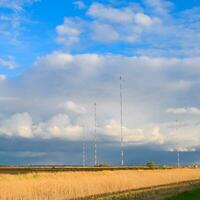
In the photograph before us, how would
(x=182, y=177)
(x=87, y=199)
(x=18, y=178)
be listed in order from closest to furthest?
(x=87, y=199), (x=18, y=178), (x=182, y=177)

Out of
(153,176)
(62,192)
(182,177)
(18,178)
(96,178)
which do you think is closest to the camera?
(62,192)

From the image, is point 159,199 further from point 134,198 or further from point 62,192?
point 62,192

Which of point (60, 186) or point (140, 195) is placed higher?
point (60, 186)

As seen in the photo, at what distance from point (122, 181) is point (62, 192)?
17794mm

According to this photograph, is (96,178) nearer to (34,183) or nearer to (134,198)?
(34,183)

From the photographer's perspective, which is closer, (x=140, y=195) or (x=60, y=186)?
(x=140, y=195)

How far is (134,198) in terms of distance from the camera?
145 ft


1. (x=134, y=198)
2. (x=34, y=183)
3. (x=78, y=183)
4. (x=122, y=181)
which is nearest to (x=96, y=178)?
(x=122, y=181)

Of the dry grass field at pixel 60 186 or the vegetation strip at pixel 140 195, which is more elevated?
the dry grass field at pixel 60 186

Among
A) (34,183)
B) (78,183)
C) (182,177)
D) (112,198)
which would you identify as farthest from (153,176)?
(112,198)

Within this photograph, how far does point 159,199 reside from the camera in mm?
43938

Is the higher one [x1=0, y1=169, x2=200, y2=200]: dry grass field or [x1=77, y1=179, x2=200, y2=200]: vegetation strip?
[x1=0, y1=169, x2=200, y2=200]: dry grass field

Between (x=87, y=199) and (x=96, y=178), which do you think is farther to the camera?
(x=96, y=178)

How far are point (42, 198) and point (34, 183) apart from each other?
26.0ft
